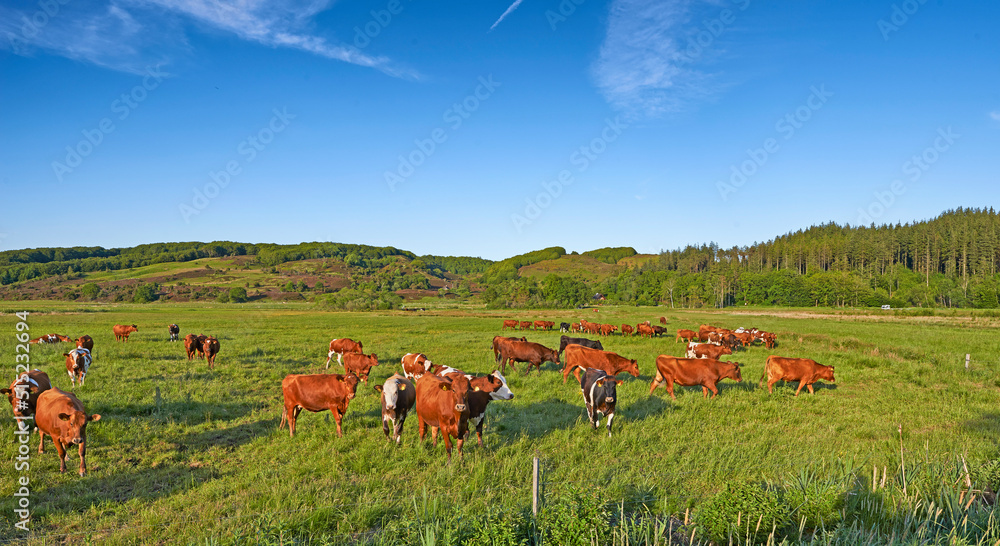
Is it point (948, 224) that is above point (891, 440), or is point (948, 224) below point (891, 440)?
above

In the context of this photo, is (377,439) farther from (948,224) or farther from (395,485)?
(948,224)

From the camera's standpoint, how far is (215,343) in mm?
19047

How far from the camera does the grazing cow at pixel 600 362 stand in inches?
629

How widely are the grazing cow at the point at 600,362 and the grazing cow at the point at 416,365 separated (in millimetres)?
4845

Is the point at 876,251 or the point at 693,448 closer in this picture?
the point at 693,448

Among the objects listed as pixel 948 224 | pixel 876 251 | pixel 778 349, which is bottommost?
pixel 778 349

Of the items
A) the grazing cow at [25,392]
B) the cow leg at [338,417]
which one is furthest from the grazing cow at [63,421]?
the cow leg at [338,417]

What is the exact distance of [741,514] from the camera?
548 cm

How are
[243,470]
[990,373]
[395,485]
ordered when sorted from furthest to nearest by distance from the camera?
[990,373], [243,470], [395,485]

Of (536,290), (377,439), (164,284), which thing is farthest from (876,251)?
(164,284)

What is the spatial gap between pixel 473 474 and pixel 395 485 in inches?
48.6

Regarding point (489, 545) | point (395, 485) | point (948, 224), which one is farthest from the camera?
point (948, 224)

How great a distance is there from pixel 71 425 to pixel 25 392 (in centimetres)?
291

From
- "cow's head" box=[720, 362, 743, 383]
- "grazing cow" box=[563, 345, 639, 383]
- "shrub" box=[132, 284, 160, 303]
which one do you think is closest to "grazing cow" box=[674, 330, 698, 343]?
"grazing cow" box=[563, 345, 639, 383]
